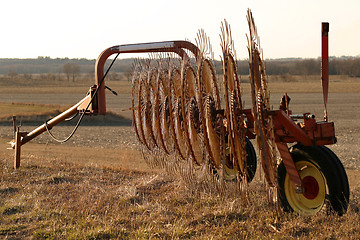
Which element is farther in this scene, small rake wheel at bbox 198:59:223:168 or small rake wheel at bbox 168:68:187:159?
small rake wheel at bbox 168:68:187:159

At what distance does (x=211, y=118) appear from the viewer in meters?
5.77

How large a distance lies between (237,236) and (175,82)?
2748 mm

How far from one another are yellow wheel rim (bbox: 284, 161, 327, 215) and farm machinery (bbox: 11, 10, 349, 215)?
0.04ft

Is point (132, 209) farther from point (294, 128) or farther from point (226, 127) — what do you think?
point (294, 128)

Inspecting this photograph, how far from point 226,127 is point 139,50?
2327 millimetres

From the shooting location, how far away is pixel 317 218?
5.09 meters

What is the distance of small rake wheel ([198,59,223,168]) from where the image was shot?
5.55m

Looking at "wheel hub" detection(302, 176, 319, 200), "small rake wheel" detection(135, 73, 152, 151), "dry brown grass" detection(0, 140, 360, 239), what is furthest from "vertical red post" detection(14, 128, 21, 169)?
"wheel hub" detection(302, 176, 319, 200)

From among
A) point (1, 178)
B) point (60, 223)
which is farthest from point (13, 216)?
point (1, 178)

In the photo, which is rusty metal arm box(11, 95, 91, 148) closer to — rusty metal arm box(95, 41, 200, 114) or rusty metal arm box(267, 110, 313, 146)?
rusty metal arm box(95, 41, 200, 114)

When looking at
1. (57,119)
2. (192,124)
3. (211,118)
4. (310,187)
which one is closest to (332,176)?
(310,187)

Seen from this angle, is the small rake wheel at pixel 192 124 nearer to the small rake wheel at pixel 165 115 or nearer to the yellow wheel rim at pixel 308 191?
the small rake wheel at pixel 165 115

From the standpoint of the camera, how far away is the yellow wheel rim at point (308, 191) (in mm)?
5164

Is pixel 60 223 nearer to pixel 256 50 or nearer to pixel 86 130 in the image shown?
pixel 256 50
